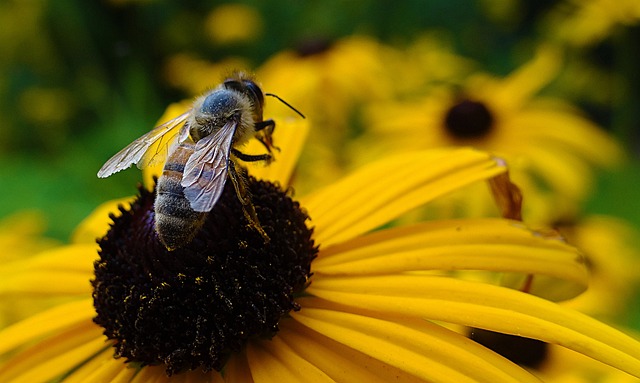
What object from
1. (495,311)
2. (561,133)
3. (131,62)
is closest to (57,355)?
(495,311)

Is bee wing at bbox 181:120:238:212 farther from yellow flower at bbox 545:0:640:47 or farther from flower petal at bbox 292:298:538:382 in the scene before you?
yellow flower at bbox 545:0:640:47

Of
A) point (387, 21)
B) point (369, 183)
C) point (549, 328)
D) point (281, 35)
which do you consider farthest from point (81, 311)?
point (281, 35)

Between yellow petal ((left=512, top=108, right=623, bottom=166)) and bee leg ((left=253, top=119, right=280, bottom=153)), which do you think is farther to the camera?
yellow petal ((left=512, top=108, right=623, bottom=166))

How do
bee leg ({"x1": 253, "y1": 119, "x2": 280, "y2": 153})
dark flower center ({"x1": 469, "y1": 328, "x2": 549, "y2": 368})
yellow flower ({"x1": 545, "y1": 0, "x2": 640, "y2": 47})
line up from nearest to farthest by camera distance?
1. bee leg ({"x1": 253, "y1": 119, "x2": 280, "y2": 153})
2. dark flower center ({"x1": 469, "y1": 328, "x2": 549, "y2": 368})
3. yellow flower ({"x1": 545, "y1": 0, "x2": 640, "y2": 47})

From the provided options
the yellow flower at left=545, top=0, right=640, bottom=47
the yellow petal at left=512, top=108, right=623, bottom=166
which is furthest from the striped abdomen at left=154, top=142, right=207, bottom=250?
the yellow flower at left=545, top=0, right=640, bottom=47

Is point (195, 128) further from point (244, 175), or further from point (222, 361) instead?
point (222, 361)

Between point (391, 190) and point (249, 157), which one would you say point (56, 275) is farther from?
point (391, 190)

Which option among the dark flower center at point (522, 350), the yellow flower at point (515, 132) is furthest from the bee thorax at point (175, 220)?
the yellow flower at point (515, 132)

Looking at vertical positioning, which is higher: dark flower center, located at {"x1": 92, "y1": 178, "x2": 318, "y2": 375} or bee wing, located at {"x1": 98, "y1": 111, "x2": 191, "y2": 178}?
bee wing, located at {"x1": 98, "y1": 111, "x2": 191, "y2": 178}
